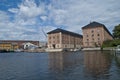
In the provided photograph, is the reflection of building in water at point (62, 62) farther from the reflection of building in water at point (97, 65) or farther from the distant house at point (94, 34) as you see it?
the distant house at point (94, 34)

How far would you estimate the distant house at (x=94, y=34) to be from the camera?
12294cm

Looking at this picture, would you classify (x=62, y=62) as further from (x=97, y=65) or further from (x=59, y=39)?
(x=59, y=39)

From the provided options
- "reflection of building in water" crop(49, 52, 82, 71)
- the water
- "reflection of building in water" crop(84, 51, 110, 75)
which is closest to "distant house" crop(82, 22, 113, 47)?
"reflection of building in water" crop(49, 52, 82, 71)

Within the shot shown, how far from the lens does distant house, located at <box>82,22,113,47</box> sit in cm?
12294

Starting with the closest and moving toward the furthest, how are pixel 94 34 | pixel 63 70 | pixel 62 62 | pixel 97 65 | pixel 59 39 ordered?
pixel 63 70
pixel 97 65
pixel 62 62
pixel 94 34
pixel 59 39

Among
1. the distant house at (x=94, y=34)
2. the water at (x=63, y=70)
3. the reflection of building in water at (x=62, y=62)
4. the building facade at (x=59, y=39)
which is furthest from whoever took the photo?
the building facade at (x=59, y=39)

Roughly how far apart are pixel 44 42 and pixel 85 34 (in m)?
78.2

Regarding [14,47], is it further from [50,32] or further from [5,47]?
[50,32]

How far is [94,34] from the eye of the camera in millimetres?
125188

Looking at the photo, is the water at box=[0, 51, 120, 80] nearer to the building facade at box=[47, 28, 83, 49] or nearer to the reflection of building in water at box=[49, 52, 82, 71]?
the reflection of building in water at box=[49, 52, 82, 71]

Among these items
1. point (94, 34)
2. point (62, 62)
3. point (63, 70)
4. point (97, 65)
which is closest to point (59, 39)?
point (94, 34)

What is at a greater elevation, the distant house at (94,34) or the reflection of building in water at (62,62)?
the distant house at (94,34)

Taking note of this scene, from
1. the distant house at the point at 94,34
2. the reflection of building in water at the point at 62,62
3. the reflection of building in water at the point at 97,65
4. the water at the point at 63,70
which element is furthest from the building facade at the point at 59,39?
the water at the point at 63,70

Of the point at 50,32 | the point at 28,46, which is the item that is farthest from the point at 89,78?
the point at 28,46
